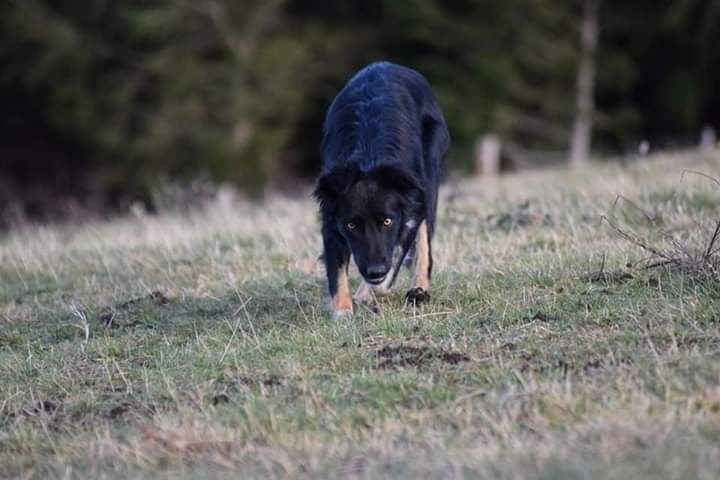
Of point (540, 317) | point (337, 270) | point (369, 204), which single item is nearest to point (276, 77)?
point (337, 270)

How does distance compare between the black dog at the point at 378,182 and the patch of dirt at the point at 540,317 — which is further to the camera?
the black dog at the point at 378,182

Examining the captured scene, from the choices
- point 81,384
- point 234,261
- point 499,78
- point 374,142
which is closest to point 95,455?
point 81,384

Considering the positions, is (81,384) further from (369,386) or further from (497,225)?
(497,225)

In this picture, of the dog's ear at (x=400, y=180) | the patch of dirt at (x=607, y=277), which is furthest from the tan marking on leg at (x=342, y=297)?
the patch of dirt at (x=607, y=277)

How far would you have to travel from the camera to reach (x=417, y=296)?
311 inches

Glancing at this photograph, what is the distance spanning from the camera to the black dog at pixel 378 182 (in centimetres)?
759

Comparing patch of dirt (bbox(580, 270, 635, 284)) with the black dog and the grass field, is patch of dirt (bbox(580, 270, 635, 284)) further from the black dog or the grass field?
the black dog

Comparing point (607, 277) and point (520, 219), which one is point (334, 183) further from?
point (520, 219)

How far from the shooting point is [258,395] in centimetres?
634

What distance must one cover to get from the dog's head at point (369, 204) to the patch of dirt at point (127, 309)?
1.85 m

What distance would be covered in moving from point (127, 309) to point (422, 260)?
7.62 ft

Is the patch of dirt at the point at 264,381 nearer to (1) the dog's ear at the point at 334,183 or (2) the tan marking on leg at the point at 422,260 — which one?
(1) the dog's ear at the point at 334,183

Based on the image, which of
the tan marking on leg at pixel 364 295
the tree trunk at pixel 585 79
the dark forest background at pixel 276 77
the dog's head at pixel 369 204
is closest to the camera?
the dog's head at pixel 369 204

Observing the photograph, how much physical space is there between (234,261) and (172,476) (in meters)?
4.95
